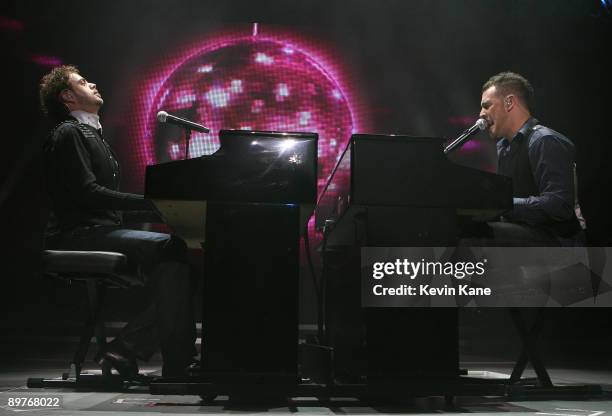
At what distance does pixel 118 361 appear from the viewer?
7.82 ft

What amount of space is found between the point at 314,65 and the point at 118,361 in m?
3.43

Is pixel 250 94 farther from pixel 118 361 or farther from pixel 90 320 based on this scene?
pixel 118 361

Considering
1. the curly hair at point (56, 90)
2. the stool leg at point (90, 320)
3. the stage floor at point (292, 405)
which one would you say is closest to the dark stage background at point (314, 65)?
the curly hair at point (56, 90)

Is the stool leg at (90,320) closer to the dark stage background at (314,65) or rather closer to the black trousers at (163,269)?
the black trousers at (163,269)

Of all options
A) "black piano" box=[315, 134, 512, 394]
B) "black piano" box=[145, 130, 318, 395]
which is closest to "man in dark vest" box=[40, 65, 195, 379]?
"black piano" box=[145, 130, 318, 395]

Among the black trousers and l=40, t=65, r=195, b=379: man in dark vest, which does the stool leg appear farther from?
the black trousers

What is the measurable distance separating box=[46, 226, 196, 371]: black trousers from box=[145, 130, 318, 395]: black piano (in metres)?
0.39

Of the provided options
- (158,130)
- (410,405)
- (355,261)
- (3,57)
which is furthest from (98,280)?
(3,57)

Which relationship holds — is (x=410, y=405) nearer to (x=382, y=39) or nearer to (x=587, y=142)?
(x=382, y=39)

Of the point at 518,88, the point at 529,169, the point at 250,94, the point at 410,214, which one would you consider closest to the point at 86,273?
the point at 410,214

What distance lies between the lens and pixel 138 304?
16.9 ft

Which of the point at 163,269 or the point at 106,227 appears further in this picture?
the point at 106,227

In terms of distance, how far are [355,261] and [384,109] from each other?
10.6 ft

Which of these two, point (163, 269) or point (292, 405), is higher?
point (163, 269)
